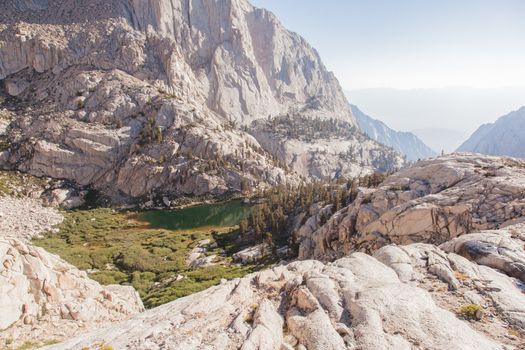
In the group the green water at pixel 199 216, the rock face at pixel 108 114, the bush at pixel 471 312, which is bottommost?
the green water at pixel 199 216

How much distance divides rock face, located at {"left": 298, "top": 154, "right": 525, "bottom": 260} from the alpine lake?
2096 cm

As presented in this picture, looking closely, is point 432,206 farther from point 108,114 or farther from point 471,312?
point 108,114

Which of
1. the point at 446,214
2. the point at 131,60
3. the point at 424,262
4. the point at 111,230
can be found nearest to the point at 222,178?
the point at 111,230

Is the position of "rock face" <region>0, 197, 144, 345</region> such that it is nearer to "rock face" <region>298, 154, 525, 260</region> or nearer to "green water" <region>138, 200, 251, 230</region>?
"rock face" <region>298, 154, 525, 260</region>

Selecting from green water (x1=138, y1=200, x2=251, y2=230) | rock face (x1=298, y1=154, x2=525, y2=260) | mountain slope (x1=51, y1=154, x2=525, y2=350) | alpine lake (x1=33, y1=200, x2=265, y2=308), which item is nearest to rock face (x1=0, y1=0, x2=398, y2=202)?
green water (x1=138, y1=200, x2=251, y2=230)

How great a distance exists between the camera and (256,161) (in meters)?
148

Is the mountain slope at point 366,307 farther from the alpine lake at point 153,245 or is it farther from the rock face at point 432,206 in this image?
the alpine lake at point 153,245

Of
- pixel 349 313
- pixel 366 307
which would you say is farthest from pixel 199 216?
pixel 366 307

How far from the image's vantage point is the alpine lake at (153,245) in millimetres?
51438

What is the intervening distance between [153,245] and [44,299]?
59.6 meters

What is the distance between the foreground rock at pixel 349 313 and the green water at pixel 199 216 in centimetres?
8471

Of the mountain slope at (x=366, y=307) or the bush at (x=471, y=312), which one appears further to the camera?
the bush at (x=471, y=312)

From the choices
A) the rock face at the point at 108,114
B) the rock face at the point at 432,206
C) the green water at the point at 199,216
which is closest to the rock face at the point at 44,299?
the rock face at the point at 432,206

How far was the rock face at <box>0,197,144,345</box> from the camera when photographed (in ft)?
55.7
